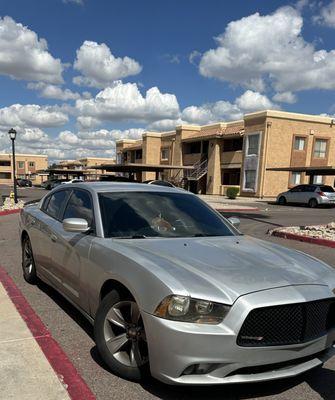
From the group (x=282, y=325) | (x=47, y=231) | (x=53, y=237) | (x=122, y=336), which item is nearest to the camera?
(x=282, y=325)

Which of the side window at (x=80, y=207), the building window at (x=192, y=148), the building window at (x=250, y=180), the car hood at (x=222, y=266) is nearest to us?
the car hood at (x=222, y=266)

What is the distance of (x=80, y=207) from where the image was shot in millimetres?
4555

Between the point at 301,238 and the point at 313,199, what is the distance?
17.0 m

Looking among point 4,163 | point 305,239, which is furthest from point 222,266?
point 4,163

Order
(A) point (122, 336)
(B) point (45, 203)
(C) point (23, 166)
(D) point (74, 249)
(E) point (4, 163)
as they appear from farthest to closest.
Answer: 1. (C) point (23, 166)
2. (E) point (4, 163)
3. (B) point (45, 203)
4. (D) point (74, 249)
5. (A) point (122, 336)

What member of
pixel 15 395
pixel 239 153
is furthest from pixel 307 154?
pixel 15 395

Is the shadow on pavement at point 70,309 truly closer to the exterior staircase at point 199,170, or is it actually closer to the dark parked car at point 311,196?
the dark parked car at point 311,196

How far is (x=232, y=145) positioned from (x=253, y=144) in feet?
18.8

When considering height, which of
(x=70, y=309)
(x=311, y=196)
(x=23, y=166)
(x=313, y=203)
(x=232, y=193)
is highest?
(x=70, y=309)

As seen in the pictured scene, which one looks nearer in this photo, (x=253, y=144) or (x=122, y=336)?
(x=122, y=336)

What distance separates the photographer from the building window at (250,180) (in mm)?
36875

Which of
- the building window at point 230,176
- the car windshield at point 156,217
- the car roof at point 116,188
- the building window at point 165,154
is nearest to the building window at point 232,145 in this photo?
the building window at point 230,176

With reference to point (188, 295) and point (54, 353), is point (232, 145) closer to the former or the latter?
point (54, 353)

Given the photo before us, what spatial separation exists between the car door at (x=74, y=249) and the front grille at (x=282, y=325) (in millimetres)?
1740
